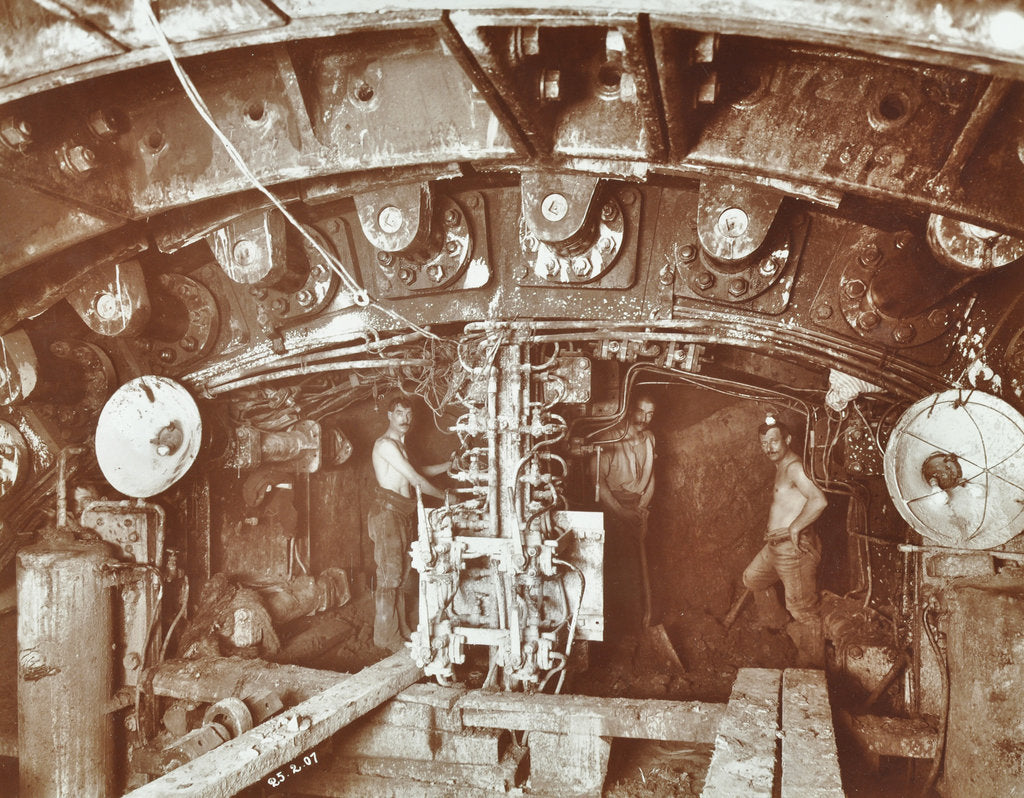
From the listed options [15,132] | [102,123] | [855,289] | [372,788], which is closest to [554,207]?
[855,289]

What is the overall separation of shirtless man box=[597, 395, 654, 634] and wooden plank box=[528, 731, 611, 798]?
7.50 feet

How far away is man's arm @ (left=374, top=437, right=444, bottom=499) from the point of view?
6.90 meters

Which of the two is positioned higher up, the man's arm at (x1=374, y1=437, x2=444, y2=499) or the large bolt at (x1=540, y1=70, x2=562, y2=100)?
the large bolt at (x1=540, y1=70, x2=562, y2=100)

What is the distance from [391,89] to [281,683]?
4.18 meters

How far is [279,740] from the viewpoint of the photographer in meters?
3.89

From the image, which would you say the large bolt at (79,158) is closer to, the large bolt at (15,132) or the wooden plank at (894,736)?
the large bolt at (15,132)

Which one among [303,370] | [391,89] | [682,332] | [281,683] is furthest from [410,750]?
[391,89]

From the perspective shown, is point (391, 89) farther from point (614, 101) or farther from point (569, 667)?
point (569, 667)

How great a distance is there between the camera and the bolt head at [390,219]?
4.63 metres

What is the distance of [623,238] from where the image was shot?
4.70m

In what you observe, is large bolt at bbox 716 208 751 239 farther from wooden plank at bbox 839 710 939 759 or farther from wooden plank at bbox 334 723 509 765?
wooden plank at bbox 334 723 509 765

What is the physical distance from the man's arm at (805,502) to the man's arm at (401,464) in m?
3.32

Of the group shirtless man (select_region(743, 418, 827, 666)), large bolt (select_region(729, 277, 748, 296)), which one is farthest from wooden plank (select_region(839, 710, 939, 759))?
large bolt (select_region(729, 277, 748, 296))

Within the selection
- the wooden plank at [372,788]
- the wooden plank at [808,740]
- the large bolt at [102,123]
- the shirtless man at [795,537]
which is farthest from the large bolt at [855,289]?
the large bolt at [102,123]
